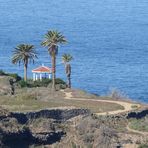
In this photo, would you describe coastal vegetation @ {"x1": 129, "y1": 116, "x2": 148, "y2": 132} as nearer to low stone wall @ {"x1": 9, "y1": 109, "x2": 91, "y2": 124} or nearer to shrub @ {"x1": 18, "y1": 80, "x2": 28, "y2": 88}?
low stone wall @ {"x1": 9, "y1": 109, "x2": 91, "y2": 124}

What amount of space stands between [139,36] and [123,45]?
56.7 feet

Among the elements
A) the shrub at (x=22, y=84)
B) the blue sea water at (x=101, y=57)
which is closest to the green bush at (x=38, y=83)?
the shrub at (x=22, y=84)

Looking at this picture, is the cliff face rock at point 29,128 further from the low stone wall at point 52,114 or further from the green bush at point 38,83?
the green bush at point 38,83

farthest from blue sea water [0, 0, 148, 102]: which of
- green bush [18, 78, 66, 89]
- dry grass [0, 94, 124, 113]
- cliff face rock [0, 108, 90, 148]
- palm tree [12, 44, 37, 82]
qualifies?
cliff face rock [0, 108, 90, 148]

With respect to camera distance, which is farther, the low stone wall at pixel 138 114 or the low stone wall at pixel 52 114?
the low stone wall at pixel 138 114

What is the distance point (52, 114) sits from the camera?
64812 millimetres

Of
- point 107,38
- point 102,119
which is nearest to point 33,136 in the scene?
point 102,119

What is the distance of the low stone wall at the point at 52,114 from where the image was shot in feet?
206

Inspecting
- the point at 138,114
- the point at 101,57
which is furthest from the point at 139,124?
the point at 101,57

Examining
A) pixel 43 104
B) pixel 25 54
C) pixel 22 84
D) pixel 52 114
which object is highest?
pixel 25 54

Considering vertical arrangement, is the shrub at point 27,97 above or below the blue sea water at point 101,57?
below

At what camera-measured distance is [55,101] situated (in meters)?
72.3

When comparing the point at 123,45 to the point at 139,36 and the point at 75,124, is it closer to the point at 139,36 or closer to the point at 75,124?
the point at 139,36

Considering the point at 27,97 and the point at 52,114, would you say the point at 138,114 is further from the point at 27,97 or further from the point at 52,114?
Result: the point at 52,114
